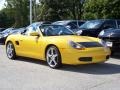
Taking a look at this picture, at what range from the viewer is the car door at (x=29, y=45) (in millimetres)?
10466

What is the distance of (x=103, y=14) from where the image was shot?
3531 centimetres

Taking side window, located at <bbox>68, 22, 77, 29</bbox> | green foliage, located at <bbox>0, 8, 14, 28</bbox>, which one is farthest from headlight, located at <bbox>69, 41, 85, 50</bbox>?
green foliage, located at <bbox>0, 8, 14, 28</bbox>

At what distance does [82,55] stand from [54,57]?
930 millimetres

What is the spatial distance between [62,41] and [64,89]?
262cm

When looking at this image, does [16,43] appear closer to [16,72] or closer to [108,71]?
[16,72]

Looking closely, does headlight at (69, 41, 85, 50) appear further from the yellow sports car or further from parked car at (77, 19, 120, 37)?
parked car at (77, 19, 120, 37)

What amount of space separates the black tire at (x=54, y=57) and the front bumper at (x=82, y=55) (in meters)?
0.18

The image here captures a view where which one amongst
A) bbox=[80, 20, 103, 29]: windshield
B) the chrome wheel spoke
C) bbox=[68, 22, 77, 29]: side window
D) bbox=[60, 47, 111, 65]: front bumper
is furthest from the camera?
bbox=[68, 22, 77, 29]: side window

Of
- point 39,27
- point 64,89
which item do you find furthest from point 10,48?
point 64,89

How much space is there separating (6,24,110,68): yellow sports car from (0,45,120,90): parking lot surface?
0.29 meters

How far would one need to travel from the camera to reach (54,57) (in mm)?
9734

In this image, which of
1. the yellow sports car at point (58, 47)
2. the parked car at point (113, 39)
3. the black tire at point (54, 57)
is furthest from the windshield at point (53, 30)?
the parked car at point (113, 39)


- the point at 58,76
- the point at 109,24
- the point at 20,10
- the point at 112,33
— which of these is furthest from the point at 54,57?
the point at 20,10

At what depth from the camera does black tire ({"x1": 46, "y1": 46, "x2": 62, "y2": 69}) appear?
9594mm
